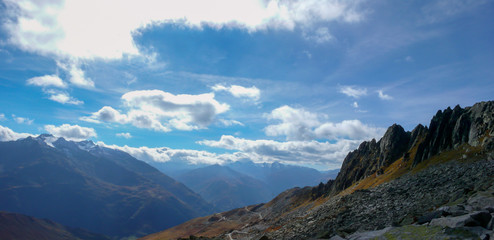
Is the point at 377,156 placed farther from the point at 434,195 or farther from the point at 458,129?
the point at 434,195

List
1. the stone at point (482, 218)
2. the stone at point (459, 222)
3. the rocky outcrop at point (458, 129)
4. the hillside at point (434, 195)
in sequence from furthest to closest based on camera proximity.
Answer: the rocky outcrop at point (458, 129)
the hillside at point (434, 195)
the stone at point (482, 218)
the stone at point (459, 222)

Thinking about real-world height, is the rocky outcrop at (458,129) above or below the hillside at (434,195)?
above

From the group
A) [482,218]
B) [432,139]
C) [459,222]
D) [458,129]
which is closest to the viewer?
[459,222]

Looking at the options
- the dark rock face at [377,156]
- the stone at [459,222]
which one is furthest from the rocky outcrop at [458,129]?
the stone at [459,222]

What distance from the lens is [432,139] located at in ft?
258

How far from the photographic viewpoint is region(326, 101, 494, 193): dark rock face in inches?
2618

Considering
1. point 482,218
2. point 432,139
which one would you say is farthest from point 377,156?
point 482,218

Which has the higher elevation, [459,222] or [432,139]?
[432,139]

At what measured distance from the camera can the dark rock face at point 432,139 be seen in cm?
6650

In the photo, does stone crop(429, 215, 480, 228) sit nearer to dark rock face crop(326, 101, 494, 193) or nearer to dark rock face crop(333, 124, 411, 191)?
dark rock face crop(326, 101, 494, 193)

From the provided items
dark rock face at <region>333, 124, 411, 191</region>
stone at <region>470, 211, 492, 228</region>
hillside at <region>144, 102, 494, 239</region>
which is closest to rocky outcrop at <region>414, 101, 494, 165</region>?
hillside at <region>144, 102, 494, 239</region>

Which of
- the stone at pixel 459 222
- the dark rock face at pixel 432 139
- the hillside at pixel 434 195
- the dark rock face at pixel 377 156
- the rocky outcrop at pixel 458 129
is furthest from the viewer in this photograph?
the dark rock face at pixel 377 156

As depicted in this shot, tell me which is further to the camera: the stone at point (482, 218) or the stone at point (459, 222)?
the stone at point (482, 218)

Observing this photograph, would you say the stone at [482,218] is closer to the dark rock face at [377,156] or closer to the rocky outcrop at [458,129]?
the rocky outcrop at [458,129]
